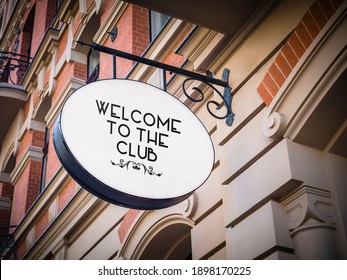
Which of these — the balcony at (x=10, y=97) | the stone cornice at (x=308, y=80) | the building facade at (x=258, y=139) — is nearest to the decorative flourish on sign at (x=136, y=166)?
the building facade at (x=258, y=139)

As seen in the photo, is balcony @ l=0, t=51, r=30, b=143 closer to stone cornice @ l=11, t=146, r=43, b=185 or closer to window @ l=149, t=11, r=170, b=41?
stone cornice @ l=11, t=146, r=43, b=185

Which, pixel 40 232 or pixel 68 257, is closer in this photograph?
pixel 68 257

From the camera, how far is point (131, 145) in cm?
445

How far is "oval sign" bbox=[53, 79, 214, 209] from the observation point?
428cm

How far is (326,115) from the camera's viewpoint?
4.55 m

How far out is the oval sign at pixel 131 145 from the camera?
428 cm

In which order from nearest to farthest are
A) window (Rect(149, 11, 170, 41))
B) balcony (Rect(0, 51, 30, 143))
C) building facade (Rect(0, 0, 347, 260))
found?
building facade (Rect(0, 0, 347, 260)), window (Rect(149, 11, 170, 41)), balcony (Rect(0, 51, 30, 143))

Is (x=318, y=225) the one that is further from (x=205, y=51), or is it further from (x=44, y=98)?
(x=44, y=98)

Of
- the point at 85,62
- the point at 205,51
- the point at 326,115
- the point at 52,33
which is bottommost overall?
the point at 326,115

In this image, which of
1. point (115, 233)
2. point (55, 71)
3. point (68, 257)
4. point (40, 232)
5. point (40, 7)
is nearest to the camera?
point (115, 233)

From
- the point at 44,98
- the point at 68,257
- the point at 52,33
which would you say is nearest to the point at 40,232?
the point at 68,257

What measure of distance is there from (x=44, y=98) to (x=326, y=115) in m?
8.66

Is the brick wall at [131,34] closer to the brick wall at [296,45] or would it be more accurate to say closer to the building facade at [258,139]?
the building facade at [258,139]

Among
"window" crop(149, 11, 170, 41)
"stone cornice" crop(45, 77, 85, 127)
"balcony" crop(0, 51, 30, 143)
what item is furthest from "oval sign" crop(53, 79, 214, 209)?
"balcony" crop(0, 51, 30, 143)
